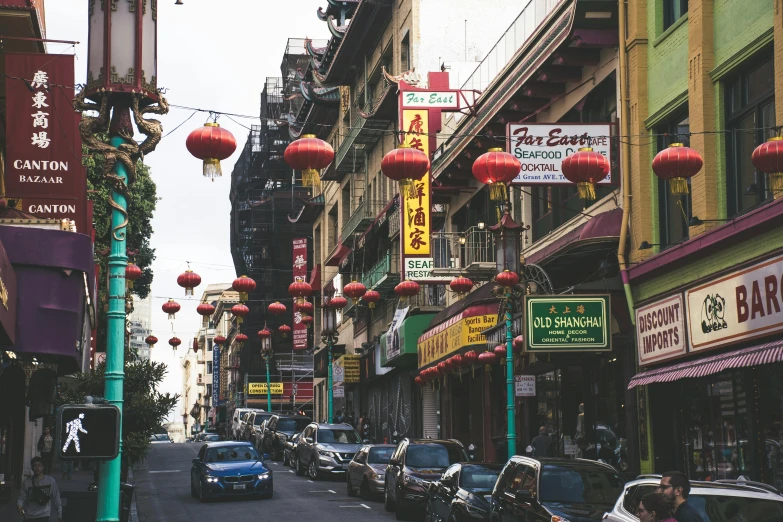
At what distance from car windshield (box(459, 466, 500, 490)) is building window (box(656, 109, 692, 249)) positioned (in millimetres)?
6123

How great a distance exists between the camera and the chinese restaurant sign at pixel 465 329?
31.9 metres

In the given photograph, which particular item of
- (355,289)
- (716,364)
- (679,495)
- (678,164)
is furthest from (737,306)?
(355,289)

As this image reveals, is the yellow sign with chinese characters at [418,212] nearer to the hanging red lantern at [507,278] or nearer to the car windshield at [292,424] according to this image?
the hanging red lantern at [507,278]

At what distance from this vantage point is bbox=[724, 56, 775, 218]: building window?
19547mm

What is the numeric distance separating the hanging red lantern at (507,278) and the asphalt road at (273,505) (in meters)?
5.68

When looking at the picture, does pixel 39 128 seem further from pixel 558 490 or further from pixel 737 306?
pixel 737 306

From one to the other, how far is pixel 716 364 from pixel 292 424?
30.2 m

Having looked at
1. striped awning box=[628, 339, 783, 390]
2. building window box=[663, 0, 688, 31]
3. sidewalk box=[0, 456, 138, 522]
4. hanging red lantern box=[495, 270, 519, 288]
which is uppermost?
building window box=[663, 0, 688, 31]

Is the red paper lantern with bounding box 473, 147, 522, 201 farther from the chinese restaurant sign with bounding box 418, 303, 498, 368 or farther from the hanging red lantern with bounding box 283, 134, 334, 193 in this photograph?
the chinese restaurant sign with bounding box 418, 303, 498, 368

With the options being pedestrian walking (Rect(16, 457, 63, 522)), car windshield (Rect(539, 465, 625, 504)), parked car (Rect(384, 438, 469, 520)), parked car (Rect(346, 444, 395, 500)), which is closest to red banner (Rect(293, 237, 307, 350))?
parked car (Rect(346, 444, 395, 500))

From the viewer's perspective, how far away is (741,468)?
2036 cm

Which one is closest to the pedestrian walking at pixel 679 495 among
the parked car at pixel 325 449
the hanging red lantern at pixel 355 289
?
the parked car at pixel 325 449

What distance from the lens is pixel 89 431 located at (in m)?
10.8

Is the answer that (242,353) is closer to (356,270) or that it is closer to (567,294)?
(356,270)
